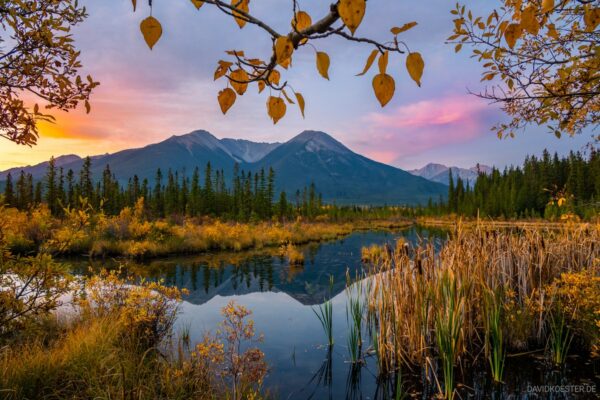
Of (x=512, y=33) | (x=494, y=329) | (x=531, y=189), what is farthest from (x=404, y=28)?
(x=531, y=189)

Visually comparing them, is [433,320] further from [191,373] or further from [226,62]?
[226,62]

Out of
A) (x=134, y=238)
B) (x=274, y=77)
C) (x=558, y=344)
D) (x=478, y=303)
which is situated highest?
(x=274, y=77)

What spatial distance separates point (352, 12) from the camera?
3.05ft

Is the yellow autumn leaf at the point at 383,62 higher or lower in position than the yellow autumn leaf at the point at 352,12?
lower

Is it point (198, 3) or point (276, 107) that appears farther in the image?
point (276, 107)

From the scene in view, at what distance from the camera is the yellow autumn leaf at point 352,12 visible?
0.92 metres

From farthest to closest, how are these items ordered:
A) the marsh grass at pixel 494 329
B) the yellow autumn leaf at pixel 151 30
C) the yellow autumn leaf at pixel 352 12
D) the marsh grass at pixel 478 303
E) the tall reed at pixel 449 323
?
the marsh grass at pixel 478 303
the marsh grass at pixel 494 329
the tall reed at pixel 449 323
the yellow autumn leaf at pixel 151 30
the yellow autumn leaf at pixel 352 12

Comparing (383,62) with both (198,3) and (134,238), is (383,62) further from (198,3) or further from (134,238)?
(134,238)

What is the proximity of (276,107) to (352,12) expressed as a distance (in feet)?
1.73

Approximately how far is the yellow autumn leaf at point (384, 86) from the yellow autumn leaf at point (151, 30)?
0.66 meters

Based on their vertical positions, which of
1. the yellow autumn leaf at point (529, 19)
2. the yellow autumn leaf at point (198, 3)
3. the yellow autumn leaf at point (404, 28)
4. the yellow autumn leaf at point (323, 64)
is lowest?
the yellow autumn leaf at point (323, 64)

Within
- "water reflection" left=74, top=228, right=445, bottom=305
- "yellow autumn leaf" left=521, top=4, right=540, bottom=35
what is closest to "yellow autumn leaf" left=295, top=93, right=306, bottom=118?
"yellow autumn leaf" left=521, top=4, right=540, bottom=35

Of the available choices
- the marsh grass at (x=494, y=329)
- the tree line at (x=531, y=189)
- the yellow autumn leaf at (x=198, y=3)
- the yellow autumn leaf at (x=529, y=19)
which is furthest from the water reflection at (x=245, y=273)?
the tree line at (x=531, y=189)

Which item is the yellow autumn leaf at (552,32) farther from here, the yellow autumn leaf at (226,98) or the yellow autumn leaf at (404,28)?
the yellow autumn leaf at (226,98)
